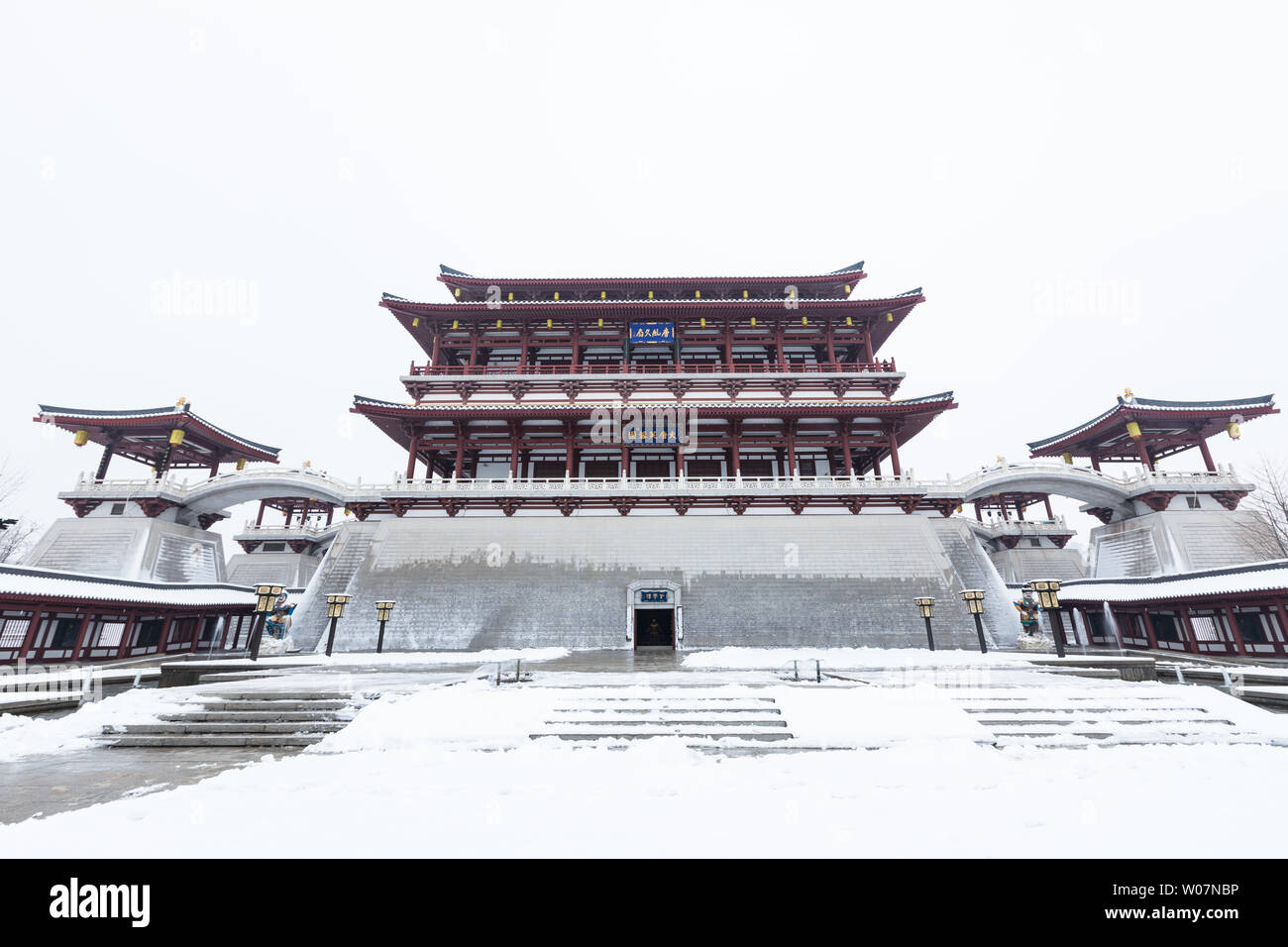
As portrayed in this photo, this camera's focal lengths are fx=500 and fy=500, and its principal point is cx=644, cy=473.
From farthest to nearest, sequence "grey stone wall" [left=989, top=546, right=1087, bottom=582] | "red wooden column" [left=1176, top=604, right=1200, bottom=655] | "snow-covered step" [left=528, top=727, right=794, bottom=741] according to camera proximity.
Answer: "grey stone wall" [left=989, top=546, right=1087, bottom=582] < "red wooden column" [left=1176, top=604, right=1200, bottom=655] < "snow-covered step" [left=528, top=727, right=794, bottom=741]

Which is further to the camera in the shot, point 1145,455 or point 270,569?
point 270,569

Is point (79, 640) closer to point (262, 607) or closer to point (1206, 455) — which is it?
point (262, 607)

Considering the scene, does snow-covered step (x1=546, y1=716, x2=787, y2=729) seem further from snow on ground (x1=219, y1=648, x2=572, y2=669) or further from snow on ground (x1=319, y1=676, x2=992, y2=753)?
snow on ground (x1=219, y1=648, x2=572, y2=669)

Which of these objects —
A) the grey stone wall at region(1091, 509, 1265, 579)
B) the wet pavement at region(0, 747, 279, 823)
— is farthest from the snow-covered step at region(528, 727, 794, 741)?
the grey stone wall at region(1091, 509, 1265, 579)

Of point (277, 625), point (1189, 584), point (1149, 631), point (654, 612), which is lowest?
point (1149, 631)

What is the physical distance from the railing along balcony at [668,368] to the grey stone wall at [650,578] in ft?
27.4

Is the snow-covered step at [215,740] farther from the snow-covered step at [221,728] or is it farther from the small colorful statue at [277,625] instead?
the small colorful statue at [277,625]

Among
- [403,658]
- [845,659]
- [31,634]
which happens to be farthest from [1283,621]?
[31,634]

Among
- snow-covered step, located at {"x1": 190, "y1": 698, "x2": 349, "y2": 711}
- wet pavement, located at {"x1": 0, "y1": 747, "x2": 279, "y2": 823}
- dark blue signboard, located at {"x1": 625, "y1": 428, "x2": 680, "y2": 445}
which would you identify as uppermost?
dark blue signboard, located at {"x1": 625, "y1": 428, "x2": 680, "y2": 445}

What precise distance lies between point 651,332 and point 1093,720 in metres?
23.7

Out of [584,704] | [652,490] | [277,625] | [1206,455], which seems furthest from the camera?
[1206,455]

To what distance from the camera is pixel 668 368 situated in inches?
1042

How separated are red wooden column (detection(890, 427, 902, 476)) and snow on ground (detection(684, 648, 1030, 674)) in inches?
322

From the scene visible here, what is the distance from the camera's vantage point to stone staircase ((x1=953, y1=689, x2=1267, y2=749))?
6.92 meters
